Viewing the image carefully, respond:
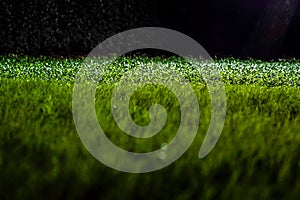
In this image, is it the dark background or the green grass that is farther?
the dark background

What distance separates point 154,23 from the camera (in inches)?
448

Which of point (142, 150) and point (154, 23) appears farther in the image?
point (154, 23)

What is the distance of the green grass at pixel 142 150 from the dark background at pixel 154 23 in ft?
16.3

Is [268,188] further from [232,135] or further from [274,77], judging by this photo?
[274,77]

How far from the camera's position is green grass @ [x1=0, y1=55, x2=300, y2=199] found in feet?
6.46

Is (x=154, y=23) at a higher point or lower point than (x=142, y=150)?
higher

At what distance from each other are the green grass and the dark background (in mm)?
4955

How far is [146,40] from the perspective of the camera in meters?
11.2

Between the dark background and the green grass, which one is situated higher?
the dark background

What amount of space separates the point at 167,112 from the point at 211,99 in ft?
3.12

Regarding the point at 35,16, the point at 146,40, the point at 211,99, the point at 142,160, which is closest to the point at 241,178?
the point at 142,160

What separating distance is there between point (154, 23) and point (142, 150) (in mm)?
8928

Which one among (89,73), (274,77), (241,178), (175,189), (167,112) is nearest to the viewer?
(175,189)

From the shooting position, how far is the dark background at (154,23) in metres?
9.78
